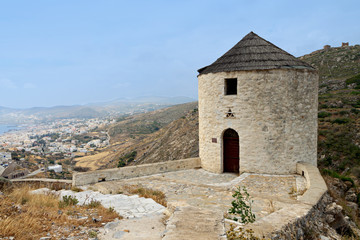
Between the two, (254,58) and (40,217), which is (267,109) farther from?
(40,217)

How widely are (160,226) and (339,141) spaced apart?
23074mm

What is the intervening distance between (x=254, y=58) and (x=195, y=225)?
25.3 feet

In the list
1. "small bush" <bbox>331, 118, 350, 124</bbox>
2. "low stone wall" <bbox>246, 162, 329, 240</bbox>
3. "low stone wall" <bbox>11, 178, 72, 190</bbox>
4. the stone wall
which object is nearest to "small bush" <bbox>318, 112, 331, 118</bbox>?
"small bush" <bbox>331, 118, 350, 124</bbox>

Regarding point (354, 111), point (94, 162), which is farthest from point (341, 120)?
point (94, 162)

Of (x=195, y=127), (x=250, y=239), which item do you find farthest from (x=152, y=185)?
(x=195, y=127)

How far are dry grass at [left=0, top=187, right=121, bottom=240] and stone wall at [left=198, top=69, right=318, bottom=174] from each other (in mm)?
6275

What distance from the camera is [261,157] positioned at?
9148 mm

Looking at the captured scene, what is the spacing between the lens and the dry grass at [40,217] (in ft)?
10.5

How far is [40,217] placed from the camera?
3.88 meters

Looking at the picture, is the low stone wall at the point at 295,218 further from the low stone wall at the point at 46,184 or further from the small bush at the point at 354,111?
the small bush at the point at 354,111

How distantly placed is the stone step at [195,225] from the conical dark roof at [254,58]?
6686 mm

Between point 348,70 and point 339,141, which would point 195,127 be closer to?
point 339,141

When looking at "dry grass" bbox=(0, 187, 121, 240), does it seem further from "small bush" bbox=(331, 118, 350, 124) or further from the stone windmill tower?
Result: "small bush" bbox=(331, 118, 350, 124)

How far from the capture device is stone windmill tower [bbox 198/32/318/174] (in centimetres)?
893
